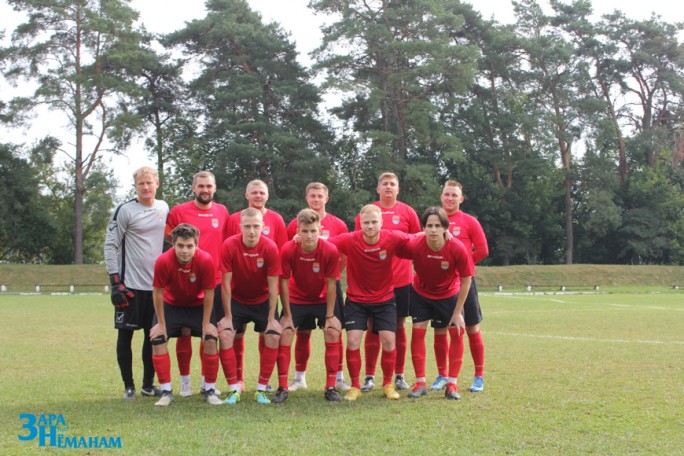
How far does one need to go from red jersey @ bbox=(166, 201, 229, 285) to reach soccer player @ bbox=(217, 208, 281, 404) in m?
0.37

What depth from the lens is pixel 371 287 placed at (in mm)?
7098

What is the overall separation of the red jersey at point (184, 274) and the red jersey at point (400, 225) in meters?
1.79

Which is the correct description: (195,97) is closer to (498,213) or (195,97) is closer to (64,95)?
(64,95)

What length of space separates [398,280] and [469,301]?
785 millimetres

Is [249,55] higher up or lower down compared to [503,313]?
higher up

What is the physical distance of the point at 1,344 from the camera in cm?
1132

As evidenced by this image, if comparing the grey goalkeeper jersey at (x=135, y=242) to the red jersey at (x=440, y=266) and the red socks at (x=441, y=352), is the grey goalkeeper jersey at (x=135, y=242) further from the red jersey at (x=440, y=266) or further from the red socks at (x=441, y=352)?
the red socks at (x=441, y=352)

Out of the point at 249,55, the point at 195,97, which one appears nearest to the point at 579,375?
the point at 249,55

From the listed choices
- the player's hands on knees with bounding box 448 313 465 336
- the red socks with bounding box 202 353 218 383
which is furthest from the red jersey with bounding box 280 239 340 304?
the player's hands on knees with bounding box 448 313 465 336

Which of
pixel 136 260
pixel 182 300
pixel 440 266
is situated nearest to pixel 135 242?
pixel 136 260

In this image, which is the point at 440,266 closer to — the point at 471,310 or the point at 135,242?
the point at 471,310

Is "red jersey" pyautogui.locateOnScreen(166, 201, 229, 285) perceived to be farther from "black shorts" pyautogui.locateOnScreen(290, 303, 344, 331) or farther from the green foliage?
the green foliage

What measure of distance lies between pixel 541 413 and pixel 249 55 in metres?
38.5

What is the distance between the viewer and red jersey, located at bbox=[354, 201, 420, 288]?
7.65 m
